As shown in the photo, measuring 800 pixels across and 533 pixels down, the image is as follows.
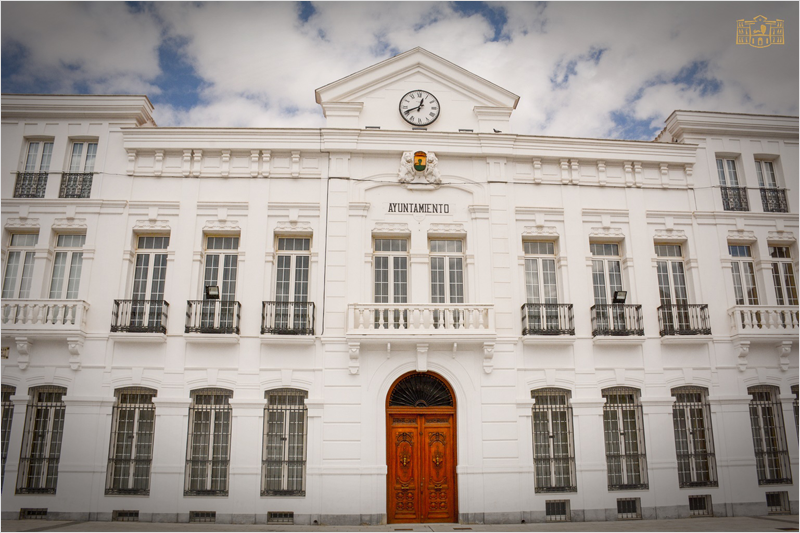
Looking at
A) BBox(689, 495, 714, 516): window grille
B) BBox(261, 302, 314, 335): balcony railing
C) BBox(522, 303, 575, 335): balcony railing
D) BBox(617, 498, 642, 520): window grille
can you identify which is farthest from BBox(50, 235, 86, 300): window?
BBox(689, 495, 714, 516): window grille

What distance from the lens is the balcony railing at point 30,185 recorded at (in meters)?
13.6

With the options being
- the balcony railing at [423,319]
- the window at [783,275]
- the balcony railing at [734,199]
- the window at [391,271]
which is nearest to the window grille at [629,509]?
the balcony railing at [423,319]

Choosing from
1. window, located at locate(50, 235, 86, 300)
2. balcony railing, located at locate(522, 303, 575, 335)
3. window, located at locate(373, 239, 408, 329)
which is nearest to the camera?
balcony railing, located at locate(522, 303, 575, 335)

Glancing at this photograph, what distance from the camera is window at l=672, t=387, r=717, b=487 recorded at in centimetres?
1291

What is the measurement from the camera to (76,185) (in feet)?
44.8

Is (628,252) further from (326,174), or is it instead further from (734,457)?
(326,174)

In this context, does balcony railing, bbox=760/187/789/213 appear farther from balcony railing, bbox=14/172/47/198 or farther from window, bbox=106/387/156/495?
balcony railing, bbox=14/172/47/198

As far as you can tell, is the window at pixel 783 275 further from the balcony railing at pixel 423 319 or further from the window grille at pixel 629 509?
the balcony railing at pixel 423 319

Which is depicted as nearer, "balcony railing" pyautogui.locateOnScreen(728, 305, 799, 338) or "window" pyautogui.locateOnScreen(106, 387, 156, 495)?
"window" pyautogui.locateOnScreen(106, 387, 156, 495)

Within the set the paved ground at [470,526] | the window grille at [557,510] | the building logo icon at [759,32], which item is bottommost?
the paved ground at [470,526]

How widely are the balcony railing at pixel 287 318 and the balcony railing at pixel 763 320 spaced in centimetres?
1045

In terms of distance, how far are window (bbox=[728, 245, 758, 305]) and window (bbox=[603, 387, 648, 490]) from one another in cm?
406

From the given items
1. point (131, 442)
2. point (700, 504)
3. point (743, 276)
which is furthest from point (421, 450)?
point (743, 276)

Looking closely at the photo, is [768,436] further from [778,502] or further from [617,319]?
[617,319]
